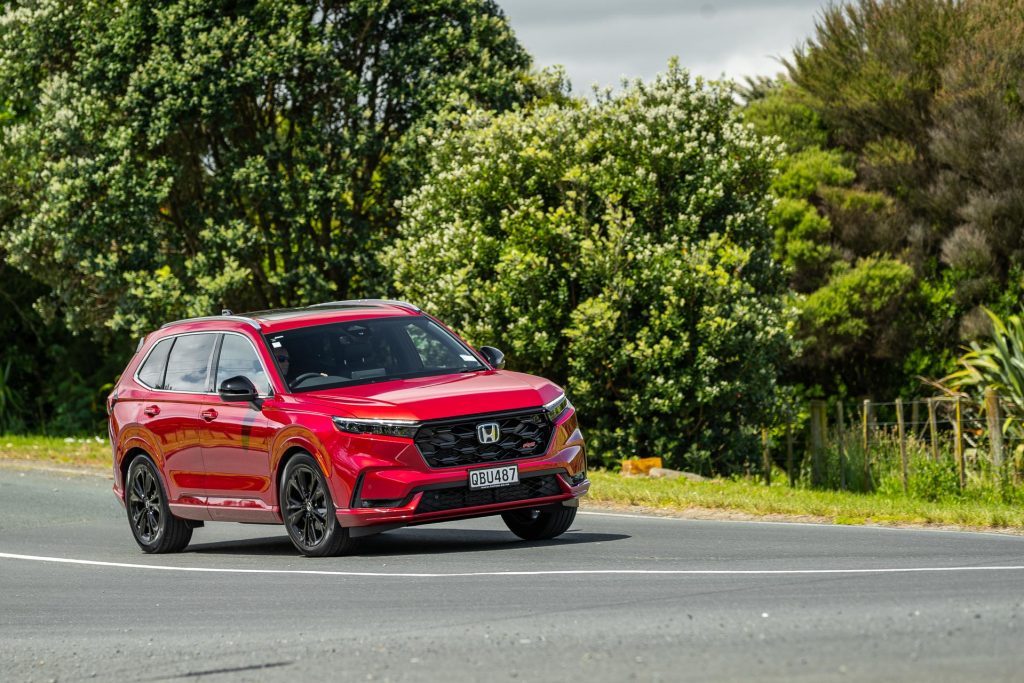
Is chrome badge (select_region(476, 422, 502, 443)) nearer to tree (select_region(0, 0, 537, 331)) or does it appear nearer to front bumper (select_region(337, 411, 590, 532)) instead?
front bumper (select_region(337, 411, 590, 532))

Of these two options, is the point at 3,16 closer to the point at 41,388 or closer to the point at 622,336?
the point at 41,388

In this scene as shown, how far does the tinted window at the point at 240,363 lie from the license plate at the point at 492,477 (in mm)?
1938

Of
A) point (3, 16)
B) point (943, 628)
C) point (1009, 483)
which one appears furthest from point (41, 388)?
point (943, 628)

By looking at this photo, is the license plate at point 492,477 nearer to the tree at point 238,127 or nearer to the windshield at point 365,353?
the windshield at point 365,353

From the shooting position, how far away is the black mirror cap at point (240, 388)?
42.4ft

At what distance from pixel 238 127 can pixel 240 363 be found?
Answer: 61.0ft

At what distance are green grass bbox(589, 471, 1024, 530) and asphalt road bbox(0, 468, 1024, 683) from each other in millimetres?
1062

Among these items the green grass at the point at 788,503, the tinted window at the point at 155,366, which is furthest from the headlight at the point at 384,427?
the green grass at the point at 788,503

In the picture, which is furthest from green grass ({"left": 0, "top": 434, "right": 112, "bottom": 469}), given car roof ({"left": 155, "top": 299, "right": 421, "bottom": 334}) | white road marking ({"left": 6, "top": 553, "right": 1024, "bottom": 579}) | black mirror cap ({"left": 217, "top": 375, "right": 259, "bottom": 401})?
white road marking ({"left": 6, "top": 553, "right": 1024, "bottom": 579})

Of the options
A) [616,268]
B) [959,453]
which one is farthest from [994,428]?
[616,268]

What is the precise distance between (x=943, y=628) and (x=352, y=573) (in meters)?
4.92

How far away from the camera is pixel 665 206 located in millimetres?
25406

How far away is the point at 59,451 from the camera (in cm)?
2808

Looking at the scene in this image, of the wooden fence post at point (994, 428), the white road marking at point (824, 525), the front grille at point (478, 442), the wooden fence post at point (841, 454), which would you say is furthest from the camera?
the wooden fence post at point (841, 454)
